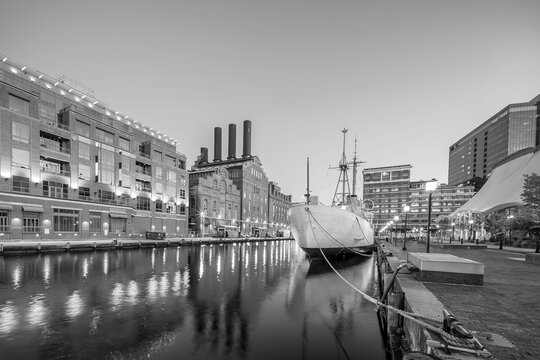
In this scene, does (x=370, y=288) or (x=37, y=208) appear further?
(x=37, y=208)

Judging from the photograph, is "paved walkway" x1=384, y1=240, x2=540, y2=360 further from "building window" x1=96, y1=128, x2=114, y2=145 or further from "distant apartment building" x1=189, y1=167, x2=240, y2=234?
"distant apartment building" x1=189, y1=167, x2=240, y2=234

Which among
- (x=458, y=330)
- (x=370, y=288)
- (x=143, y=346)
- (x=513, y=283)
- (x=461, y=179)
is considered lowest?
(x=370, y=288)

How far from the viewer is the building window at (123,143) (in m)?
55.8

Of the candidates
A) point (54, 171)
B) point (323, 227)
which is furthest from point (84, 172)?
point (323, 227)

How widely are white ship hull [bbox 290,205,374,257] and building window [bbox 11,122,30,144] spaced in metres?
41.1

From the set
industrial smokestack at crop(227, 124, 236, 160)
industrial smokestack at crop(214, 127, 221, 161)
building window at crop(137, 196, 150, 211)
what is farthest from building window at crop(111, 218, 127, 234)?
industrial smokestack at crop(227, 124, 236, 160)

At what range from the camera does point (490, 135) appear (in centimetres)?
15550

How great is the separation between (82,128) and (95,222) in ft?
57.3

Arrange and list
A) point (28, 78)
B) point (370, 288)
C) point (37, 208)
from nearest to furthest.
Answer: point (370, 288), point (37, 208), point (28, 78)

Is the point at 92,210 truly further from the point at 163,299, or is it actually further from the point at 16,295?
the point at 163,299

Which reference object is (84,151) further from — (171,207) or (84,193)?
(171,207)

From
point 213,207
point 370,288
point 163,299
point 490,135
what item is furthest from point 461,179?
point 163,299

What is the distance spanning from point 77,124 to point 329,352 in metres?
55.9

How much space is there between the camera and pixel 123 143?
186 feet
